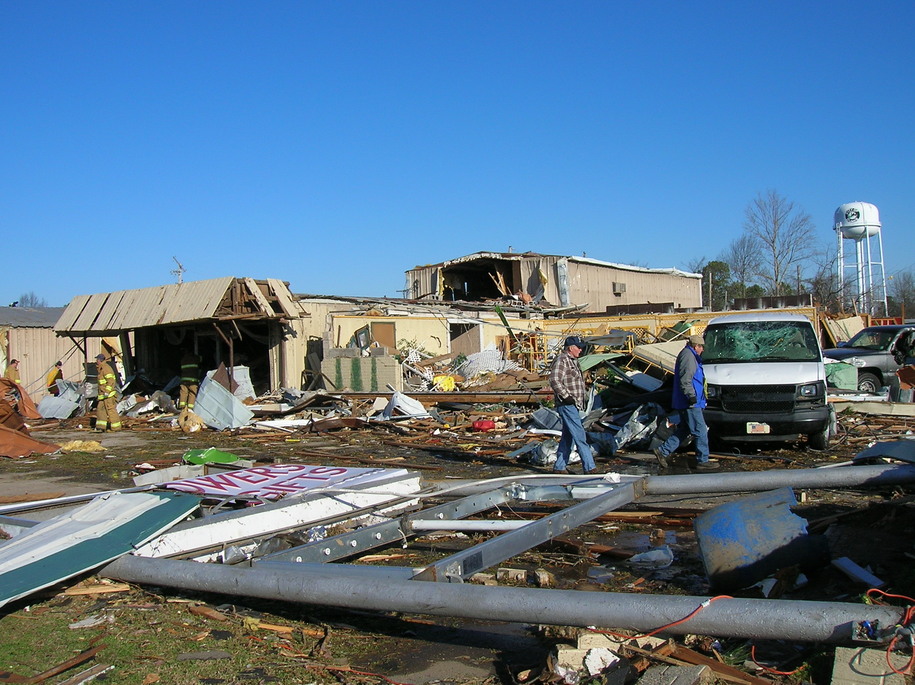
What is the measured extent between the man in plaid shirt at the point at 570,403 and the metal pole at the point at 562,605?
21.1 feet

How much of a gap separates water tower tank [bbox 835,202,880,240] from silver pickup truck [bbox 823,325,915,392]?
121 feet

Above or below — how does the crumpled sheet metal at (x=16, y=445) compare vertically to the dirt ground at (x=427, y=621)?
above

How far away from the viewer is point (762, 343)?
12711mm

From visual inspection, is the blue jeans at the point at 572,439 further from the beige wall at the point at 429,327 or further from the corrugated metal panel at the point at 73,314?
the corrugated metal panel at the point at 73,314

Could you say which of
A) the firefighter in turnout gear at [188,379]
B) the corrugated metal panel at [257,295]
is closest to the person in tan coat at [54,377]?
the firefighter in turnout gear at [188,379]

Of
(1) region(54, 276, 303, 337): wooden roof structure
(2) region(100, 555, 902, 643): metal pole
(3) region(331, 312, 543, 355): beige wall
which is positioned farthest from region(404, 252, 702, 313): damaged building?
A: (2) region(100, 555, 902, 643): metal pole

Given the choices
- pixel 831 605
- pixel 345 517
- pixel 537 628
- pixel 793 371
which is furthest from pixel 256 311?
pixel 831 605

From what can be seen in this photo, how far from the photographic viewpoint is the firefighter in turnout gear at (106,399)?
62.7 feet

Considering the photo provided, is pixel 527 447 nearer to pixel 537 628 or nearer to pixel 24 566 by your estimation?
pixel 537 628

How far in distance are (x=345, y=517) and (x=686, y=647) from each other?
3062mm

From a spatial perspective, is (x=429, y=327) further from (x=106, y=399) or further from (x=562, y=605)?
(x=562, y=605)

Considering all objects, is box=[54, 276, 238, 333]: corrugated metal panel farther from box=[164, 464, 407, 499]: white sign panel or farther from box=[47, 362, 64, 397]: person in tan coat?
box=[164, 464, 407, 499]: white sign panel

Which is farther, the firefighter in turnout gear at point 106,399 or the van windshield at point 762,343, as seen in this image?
the firefighter in turnout gear at point 106,399

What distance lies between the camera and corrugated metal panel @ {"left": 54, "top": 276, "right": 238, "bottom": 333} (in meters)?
21.7
